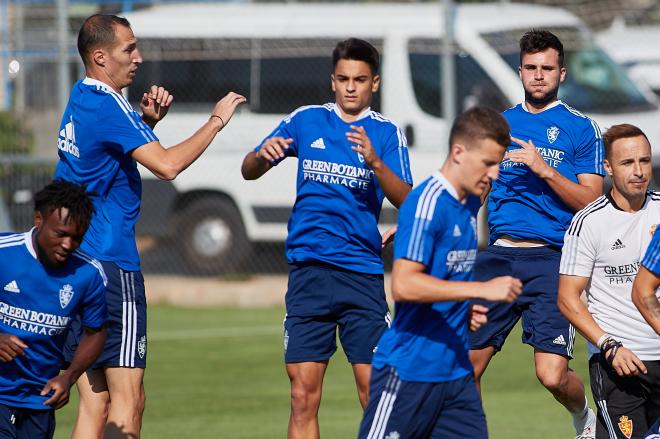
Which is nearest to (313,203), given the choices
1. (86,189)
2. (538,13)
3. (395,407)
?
(86,189)

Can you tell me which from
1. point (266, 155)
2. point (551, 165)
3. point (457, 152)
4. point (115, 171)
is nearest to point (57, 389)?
point (115, 171)

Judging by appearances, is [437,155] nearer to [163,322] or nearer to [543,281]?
[163,322]

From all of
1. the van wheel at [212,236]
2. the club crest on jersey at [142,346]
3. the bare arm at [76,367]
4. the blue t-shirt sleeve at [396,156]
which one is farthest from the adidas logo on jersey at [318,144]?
the van wheel at [212,236]

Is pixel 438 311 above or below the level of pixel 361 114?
below

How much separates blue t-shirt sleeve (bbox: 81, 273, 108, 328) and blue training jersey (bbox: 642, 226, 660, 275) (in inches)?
104

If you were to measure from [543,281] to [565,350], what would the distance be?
0.44 metres

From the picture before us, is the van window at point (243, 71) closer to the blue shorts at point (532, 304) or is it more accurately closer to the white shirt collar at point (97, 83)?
the blue shorts at point (532, 304)

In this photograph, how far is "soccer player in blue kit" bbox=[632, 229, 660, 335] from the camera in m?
6.30

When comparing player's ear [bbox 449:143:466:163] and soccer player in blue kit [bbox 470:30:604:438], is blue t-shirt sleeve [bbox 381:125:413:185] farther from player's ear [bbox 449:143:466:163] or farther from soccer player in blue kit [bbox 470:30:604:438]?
player's ear [bbox 449:143:466:163]

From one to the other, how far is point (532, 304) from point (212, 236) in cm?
905

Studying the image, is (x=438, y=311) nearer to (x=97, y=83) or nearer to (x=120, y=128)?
(x=120, y=128)

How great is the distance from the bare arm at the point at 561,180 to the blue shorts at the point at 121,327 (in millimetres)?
2200

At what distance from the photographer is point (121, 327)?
22.8 ft

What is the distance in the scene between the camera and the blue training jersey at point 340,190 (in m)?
7.25
